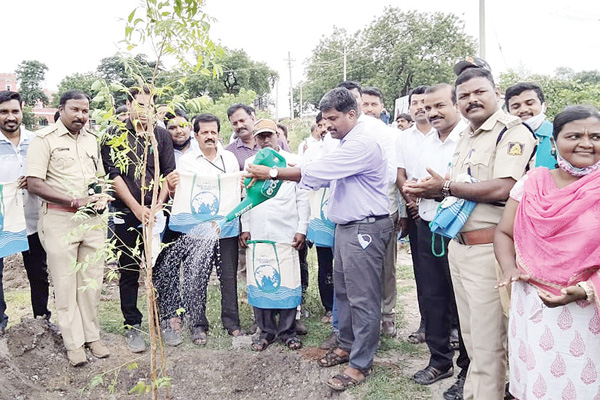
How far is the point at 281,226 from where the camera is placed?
14.3 ft

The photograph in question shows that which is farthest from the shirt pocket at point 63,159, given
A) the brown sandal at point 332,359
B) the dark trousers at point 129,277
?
the brown sandal at point 332,359

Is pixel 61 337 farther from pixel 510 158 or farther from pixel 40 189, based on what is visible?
pixel 510 158

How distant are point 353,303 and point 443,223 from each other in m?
1.09

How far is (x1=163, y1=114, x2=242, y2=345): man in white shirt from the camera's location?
14.5ft

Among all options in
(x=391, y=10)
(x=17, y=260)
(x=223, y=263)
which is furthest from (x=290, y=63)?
(x=223, y=263)

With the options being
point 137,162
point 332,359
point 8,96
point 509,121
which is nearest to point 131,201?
point 137,162

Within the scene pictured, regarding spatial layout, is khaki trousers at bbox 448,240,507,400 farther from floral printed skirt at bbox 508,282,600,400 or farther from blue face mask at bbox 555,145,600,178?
blue face mask at bbox 555,145,600,178

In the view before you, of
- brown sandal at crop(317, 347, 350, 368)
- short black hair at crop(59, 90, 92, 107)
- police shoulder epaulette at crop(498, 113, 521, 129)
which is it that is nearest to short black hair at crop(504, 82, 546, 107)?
police shoulder epaulette at crop(498, 113, 521, 129)

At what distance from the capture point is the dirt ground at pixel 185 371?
354 cm

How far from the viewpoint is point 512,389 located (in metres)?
2.49

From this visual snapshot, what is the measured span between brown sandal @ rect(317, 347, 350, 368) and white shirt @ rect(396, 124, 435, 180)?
1.73 m

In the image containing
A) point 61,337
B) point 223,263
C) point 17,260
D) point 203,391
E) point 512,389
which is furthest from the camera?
point 17,260

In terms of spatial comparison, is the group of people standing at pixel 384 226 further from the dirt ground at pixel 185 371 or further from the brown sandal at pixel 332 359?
the dirt ground at pixel 185 371

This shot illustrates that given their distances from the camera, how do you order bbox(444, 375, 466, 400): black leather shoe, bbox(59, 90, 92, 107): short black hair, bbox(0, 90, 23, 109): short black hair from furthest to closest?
bbox(0, 90, 23, 109): short black hair, bbox(59, 90, 92, 107): short black hair, bbox(444, 375, 466, 400): black leather shoe
